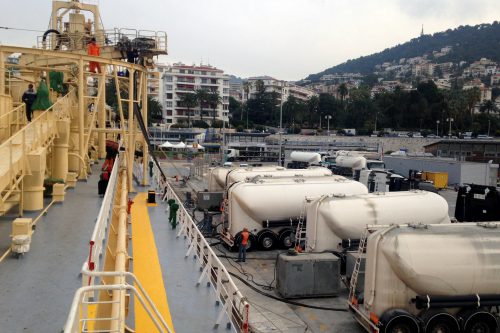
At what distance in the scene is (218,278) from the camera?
297 inches

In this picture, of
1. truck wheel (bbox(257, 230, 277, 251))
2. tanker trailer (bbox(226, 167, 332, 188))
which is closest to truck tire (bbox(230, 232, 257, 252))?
truck wheel (bbox(257, 230, 277, 251))

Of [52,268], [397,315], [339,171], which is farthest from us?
[339,171]

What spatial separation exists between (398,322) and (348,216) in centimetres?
516

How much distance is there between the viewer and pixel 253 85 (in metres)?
168

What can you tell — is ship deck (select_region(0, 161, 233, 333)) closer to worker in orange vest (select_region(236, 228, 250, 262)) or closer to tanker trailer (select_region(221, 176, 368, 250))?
worker in orange vest (select_region(236, 228, 250, 262))

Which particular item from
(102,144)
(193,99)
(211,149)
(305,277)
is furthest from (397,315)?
(193,99)

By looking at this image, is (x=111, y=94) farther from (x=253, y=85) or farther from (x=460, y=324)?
(x=460, y=324)

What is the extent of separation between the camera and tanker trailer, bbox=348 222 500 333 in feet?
32.0

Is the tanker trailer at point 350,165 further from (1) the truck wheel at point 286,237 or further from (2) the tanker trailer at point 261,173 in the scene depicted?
(1) the truck wheel at point 286,237

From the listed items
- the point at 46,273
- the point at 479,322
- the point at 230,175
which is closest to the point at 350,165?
the point at 230,175

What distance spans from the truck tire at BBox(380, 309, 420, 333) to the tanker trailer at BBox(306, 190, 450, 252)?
4.89 m

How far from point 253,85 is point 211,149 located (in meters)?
98.6

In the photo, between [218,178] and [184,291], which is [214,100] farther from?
[184,291]

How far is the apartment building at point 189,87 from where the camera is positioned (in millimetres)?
115250
